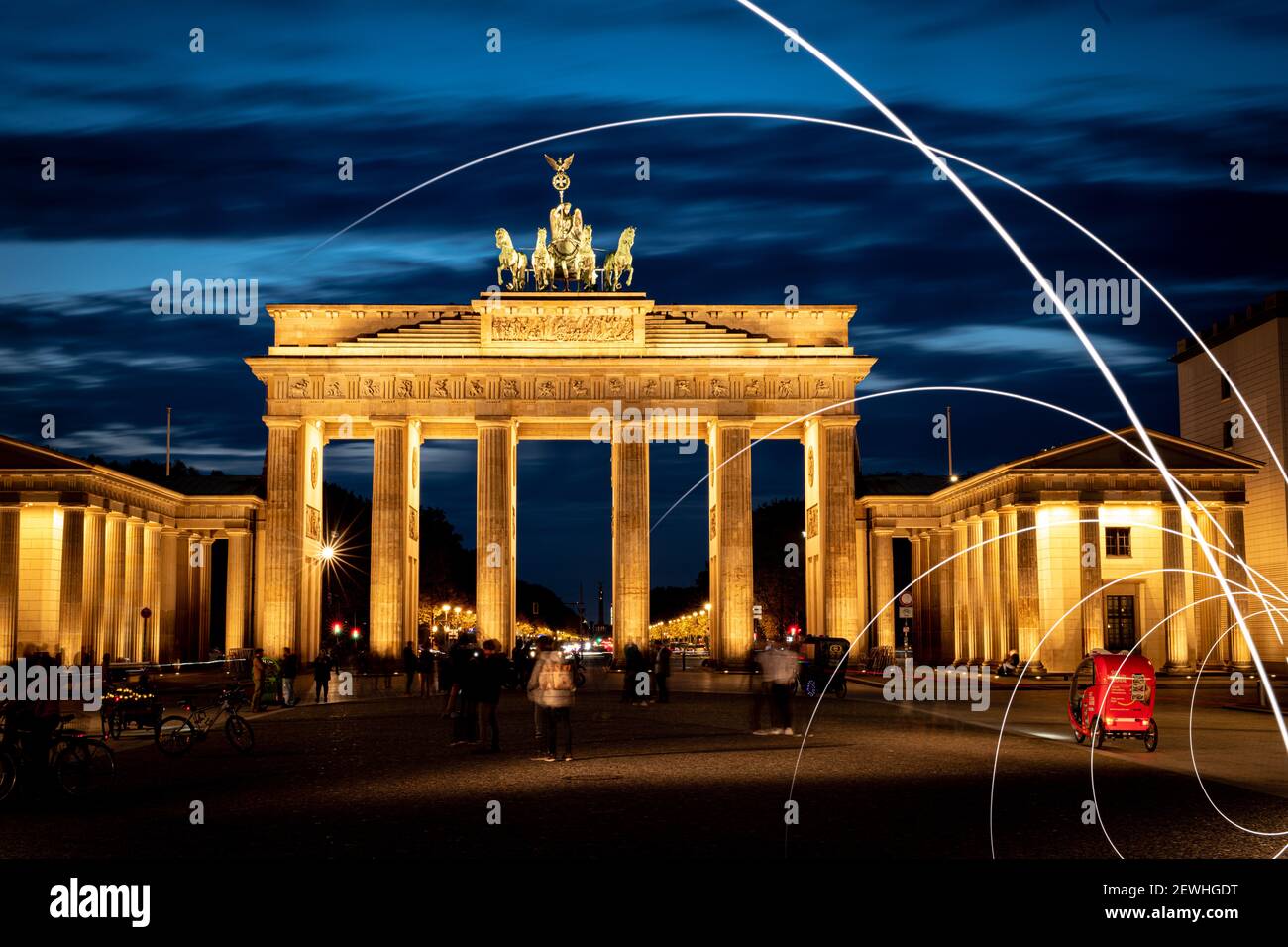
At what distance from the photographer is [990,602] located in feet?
221

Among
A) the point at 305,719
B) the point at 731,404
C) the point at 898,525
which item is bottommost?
the point at 305,719

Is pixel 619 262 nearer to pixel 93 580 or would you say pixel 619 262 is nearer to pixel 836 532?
pixel 836 532

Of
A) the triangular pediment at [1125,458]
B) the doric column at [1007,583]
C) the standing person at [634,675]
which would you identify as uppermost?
the triangular pediment at [1125,458]

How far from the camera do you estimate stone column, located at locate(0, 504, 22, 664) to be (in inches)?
2290

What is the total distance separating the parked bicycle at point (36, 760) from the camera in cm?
1973

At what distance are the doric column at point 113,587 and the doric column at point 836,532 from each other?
114 ft

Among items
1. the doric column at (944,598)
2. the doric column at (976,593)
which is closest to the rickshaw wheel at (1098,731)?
the doric column at (976,593)

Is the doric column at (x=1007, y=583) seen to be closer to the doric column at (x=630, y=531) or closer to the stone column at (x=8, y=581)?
the doric column at (x=630, y=531)

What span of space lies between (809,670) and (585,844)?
33682 mm

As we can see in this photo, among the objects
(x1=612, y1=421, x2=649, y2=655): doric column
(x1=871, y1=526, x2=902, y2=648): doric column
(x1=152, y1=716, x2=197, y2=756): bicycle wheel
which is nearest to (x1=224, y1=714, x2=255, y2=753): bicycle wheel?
(x1=152, y1=716, x2=197, y2=756): bicycle wheel

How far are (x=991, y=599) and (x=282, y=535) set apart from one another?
116ft
